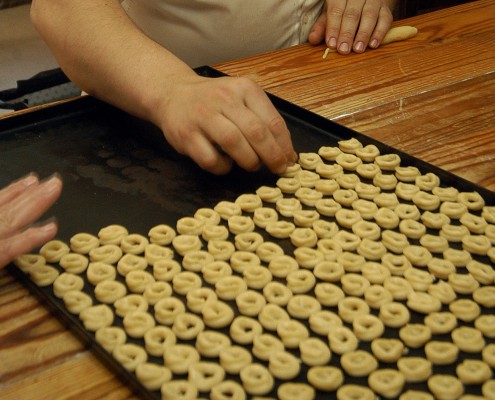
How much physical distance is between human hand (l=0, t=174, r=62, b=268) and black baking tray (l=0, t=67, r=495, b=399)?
6 centimetres

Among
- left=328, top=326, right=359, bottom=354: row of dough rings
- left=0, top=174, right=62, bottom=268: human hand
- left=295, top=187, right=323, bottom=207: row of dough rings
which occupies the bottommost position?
left=295, top=187, right=323, bottom=207: row of dough rings

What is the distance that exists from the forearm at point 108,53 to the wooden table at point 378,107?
352mm

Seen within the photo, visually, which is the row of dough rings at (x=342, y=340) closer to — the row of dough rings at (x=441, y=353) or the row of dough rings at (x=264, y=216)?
the row of dough rings at (x=441, y=353)

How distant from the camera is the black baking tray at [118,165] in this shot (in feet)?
4.00

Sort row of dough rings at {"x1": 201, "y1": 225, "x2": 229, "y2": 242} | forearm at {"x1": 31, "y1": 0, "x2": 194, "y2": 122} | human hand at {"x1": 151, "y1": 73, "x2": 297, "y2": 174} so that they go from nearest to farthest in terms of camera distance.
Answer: row of dough rings at {"x1": 201, "y1": 225, "x2": 229, "y2": 242}
human hand at {"x1": 151, "y1": 73, "x2": 297, "y2": 174}
forearm at {"x1": 31, "y1": 0, "x2": 194, "y2": 122}

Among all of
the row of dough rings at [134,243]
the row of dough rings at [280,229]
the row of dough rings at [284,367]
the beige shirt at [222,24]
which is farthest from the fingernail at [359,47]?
the row of dough rings at [284,367]

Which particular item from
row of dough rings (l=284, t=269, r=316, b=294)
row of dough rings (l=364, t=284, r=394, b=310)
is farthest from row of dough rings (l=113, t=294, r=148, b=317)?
row of dough rings (l=364, t=284, r=394, b=310)

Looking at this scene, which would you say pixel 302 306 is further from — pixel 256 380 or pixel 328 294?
pixel 256 380

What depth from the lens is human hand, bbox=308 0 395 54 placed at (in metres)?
1.88

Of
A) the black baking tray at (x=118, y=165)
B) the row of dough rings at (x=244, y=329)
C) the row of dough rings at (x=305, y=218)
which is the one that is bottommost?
the black baking tray at (x=118, y=165)

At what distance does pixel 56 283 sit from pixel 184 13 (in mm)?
1052

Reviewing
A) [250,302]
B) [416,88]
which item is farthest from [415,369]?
[416,88]

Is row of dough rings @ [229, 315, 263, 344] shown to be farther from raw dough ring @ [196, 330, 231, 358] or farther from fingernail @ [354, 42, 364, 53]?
fingernail @ [354, 42, 364, 53]

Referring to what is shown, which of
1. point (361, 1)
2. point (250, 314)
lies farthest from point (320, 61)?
point (250, 314)
